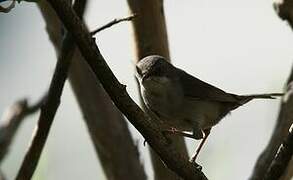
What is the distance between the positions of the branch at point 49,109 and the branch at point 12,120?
464 millimetres

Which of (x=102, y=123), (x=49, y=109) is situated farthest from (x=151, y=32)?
(x=49, y=109)

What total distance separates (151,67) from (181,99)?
0.31m

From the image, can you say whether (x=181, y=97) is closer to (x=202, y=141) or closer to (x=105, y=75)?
(x=202, y=141)

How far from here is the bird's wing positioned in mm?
3965

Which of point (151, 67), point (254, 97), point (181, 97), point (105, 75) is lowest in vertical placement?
point (254, 97)

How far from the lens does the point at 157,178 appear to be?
3863 mm

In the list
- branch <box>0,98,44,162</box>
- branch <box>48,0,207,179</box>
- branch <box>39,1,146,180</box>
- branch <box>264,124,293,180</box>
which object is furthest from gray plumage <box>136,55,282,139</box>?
branch <box>264,124,293,180</box>

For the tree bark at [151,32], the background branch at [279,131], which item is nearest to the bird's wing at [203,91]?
the tree bark at [151,32]

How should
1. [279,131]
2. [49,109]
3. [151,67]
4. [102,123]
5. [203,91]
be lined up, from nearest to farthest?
[49,109]
[151,67]
[279,131]
[203,91]
[102,123]

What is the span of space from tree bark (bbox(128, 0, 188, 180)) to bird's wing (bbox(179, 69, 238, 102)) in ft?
0.64

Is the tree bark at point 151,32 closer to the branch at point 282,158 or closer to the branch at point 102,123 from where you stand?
the branch at point 102,123

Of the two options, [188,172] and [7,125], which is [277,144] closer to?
[188,172]

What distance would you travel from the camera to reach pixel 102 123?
13.9 ft

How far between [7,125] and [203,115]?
1.10 meters
